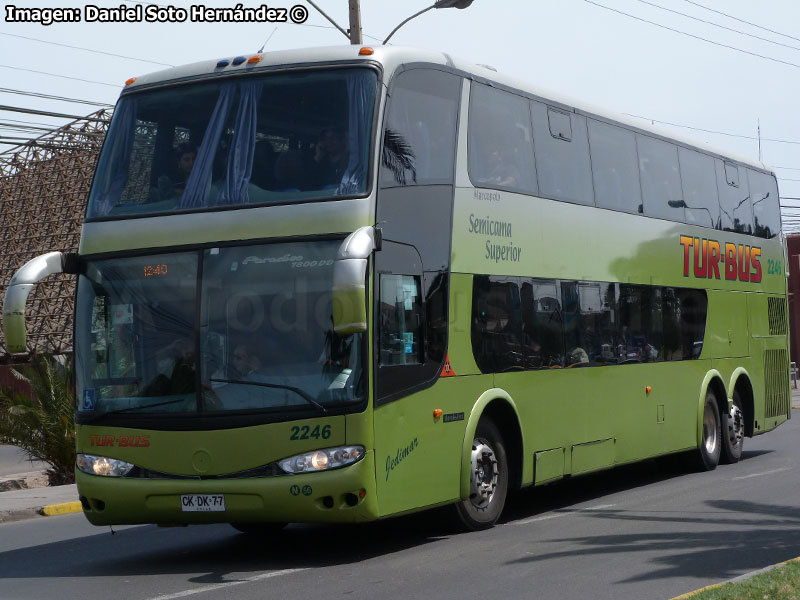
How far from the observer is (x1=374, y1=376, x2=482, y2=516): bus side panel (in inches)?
369

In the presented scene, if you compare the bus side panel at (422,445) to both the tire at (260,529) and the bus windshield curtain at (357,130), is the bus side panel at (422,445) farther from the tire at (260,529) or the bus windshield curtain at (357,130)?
the tire at (260,529)

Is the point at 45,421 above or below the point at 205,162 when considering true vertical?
below

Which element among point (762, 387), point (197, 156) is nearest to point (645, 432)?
point (762, 387)

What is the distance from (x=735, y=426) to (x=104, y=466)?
1088cm

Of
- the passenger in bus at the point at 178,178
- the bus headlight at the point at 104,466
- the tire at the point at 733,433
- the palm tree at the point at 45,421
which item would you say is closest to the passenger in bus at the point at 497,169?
the passenger in bus at the point at 178,178

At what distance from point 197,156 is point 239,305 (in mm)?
1409

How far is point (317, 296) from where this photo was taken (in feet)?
30.0

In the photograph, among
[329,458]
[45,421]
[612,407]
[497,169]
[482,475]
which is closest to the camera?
[329,458]

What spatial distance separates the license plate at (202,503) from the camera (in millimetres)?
9250

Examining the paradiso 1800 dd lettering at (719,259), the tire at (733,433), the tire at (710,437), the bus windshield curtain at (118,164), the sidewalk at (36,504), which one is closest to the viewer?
the bus windshield curtain at (118,164)

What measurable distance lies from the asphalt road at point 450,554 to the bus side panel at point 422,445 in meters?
0.48

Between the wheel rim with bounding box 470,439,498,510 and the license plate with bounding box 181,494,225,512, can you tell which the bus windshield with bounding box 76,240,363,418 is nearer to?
the license plate with bounding box 181,494,225,512

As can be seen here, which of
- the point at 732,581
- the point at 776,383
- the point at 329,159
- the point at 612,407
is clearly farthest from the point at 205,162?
the point at 776,383

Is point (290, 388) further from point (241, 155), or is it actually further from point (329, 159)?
point (241, 155)
